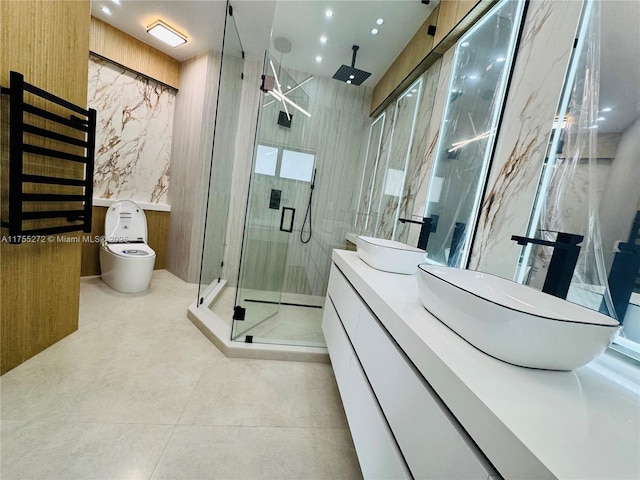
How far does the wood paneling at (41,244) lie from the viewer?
1.36 metres

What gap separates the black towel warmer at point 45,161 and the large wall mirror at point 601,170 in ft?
8.19

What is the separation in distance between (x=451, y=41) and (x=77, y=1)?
7.91ft

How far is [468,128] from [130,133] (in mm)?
3504

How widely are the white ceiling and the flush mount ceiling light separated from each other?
48 millimetres

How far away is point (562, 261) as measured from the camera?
2.80 ft

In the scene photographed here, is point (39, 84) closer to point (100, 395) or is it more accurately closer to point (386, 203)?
point (100, 395)

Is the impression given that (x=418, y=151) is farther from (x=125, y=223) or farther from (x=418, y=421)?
(x=125, y=223)

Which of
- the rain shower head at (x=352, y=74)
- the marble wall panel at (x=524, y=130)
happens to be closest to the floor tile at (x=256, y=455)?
the marble wall panel at (x=524, y=130)

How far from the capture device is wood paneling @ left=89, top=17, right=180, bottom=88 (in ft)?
8.61

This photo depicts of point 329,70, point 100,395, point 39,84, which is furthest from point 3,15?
point 329,70

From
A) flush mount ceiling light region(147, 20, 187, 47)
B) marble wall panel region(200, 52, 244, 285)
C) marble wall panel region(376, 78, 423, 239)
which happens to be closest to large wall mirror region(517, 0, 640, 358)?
marble wall panel region(376, 78, 423, 239)

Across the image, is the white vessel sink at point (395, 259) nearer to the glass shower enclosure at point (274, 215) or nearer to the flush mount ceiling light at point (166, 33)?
the glass shower enclosure at point (274, 215)

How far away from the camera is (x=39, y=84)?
4.90ft

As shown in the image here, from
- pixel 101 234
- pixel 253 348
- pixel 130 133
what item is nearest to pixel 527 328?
pixel 253 348
